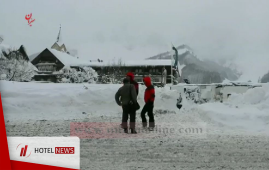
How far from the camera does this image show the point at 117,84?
16.4 feet

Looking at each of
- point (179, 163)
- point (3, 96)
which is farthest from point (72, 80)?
point (179, 163)

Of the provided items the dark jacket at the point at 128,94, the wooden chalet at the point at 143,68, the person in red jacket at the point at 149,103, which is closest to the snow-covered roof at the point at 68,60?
the wooden chalet at the point at 143,68

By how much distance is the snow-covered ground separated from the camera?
316 cm

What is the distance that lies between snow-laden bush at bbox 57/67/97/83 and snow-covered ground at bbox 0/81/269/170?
0.13m

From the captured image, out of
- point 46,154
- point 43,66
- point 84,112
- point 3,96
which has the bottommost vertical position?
point 46,154

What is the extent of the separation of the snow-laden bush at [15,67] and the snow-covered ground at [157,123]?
0.12 m

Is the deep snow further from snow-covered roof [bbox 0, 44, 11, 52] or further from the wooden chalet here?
snow-covered roof [bbox 0, 44, 11, 52]

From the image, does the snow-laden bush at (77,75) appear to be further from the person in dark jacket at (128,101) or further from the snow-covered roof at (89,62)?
the person in dark jacket at (128,101)

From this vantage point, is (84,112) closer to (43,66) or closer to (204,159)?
(43,66)

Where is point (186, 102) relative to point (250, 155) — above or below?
above

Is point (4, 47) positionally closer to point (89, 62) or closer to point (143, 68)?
point (89, 62)

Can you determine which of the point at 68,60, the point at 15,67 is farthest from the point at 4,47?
the point at 68,60

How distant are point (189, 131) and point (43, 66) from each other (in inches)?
106

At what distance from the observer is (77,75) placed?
4.99 meters
